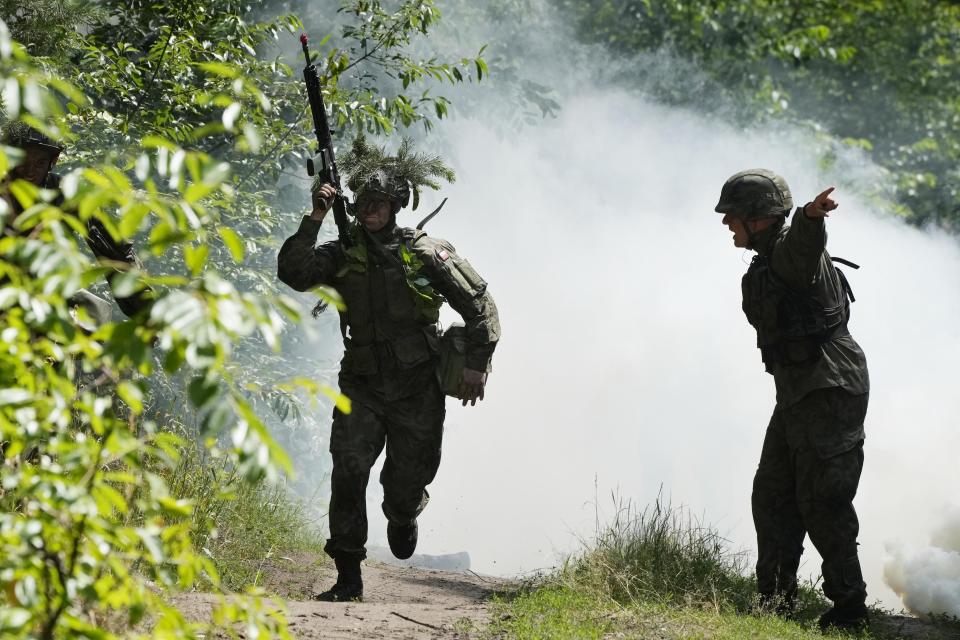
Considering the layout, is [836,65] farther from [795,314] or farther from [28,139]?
[28,139]

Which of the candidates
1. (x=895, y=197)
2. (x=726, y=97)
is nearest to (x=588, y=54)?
(x=726, y=97)

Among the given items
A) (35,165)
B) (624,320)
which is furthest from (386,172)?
(624,320)

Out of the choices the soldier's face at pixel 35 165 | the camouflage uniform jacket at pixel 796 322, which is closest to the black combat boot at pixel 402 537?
the camouflage uniform jacket at pixel 796 322

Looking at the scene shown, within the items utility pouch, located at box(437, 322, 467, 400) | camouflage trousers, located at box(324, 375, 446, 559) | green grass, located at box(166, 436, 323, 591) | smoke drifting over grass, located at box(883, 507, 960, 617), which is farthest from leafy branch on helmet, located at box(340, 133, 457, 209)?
smoke drifting over grass, located at box(883, 507, 960, 617)

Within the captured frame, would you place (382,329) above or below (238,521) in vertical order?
above

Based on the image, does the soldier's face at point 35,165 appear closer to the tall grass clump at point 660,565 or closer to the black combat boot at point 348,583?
the black combat boot at point 348,583

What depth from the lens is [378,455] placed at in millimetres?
5977

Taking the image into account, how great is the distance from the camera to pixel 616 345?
14883 mm

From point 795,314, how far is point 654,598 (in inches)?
59.7

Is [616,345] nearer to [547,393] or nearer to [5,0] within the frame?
[547,393]

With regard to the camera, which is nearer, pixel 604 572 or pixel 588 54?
pixel 604 572

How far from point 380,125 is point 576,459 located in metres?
7.65

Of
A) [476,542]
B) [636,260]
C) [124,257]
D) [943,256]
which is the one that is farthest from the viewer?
[943,256]

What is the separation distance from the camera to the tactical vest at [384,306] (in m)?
5.95
